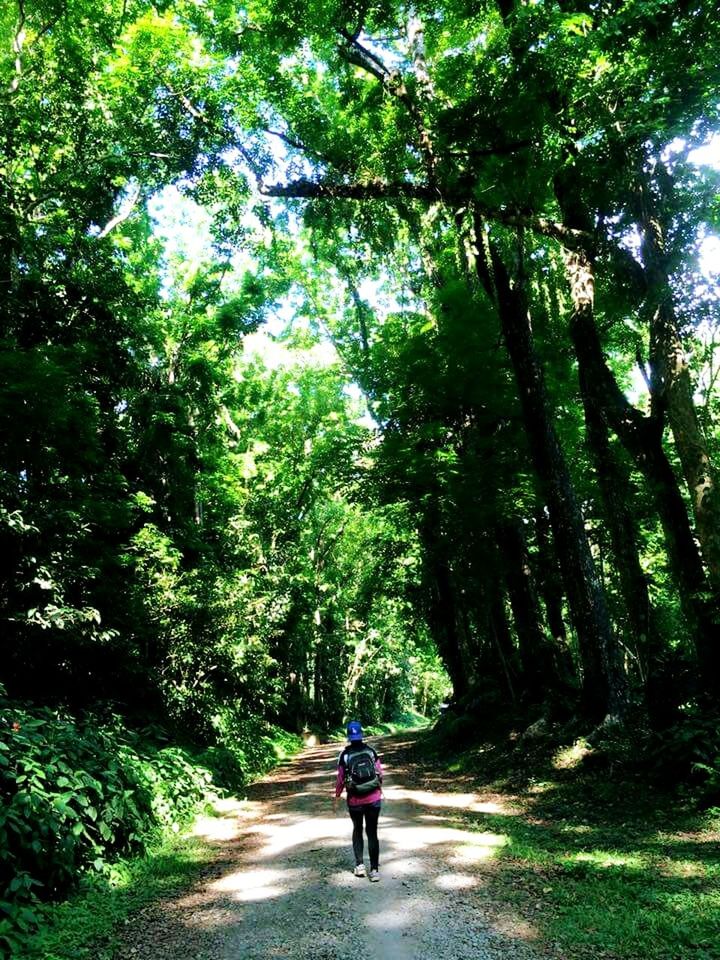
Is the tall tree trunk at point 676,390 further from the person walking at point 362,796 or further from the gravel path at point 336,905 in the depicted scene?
the person walking at point 362,796

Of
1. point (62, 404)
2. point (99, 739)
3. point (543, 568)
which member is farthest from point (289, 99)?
point (543, 568)

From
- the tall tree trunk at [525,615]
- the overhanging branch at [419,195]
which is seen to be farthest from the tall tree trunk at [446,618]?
the overhanging branch at [419,195]

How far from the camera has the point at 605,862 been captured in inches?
249

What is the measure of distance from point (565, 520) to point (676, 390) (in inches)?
130

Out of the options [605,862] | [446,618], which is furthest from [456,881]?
[446,618]

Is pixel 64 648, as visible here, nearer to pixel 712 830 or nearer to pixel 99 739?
pixel 99 739

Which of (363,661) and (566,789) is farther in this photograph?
(363,661)

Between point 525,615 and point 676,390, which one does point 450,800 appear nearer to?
point 525,615

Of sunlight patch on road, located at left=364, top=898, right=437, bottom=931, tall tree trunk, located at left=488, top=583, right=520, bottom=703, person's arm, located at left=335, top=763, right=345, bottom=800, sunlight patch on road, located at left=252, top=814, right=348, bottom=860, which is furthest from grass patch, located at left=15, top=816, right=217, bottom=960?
tall tree trunk, located at left=488, top=583, right=520, bottom=703

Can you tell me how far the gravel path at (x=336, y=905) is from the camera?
460cm

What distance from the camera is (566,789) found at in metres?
9.84

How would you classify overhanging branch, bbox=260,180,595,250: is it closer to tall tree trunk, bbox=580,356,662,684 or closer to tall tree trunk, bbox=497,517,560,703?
tall tree trunk, bbox=580,356,662,684

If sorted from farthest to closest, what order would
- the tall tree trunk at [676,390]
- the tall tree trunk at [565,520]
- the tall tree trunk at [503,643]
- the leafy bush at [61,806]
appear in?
the tall tree trunk at [503,643], the tall tree trunk at [565,520], the tall tree trunk at [676,390], the leafy bush at [61,806]

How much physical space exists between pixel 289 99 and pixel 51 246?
581 cm
